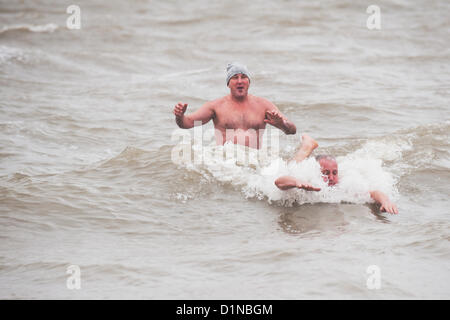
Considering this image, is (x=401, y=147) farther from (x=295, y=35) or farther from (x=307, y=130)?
(x=295, y=35)

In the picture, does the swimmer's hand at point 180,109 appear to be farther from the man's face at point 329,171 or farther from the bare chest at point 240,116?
the man's face at point 329,171

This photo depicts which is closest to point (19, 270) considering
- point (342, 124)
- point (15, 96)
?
point (342, 124)

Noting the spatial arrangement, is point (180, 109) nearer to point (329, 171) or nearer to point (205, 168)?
point (205, 168)

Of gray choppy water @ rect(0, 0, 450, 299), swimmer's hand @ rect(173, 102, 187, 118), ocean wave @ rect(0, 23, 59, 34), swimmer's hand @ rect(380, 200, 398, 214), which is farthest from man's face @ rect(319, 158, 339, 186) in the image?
ocean wave @ rect(0, 23, 59, 34)

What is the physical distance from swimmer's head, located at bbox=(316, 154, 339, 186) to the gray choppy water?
0.31 m

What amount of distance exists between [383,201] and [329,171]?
69 centimetres

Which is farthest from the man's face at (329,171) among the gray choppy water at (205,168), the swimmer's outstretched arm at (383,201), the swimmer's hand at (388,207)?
the swimmer's hand at (388,207)

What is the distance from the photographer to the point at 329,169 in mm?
7160

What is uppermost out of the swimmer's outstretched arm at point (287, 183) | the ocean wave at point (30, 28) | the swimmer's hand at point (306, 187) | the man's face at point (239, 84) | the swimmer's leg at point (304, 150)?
the ocean wave at point (30, 28)

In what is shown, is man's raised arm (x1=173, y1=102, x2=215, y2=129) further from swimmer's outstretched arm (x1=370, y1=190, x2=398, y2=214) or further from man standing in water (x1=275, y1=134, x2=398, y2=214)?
swimmer's outstretched arm (x1=370, y1=190, x2=398, y2=214)

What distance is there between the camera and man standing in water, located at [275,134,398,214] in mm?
6676

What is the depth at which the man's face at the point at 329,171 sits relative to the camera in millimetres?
7148

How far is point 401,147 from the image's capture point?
9.41m

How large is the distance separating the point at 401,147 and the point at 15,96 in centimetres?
730
